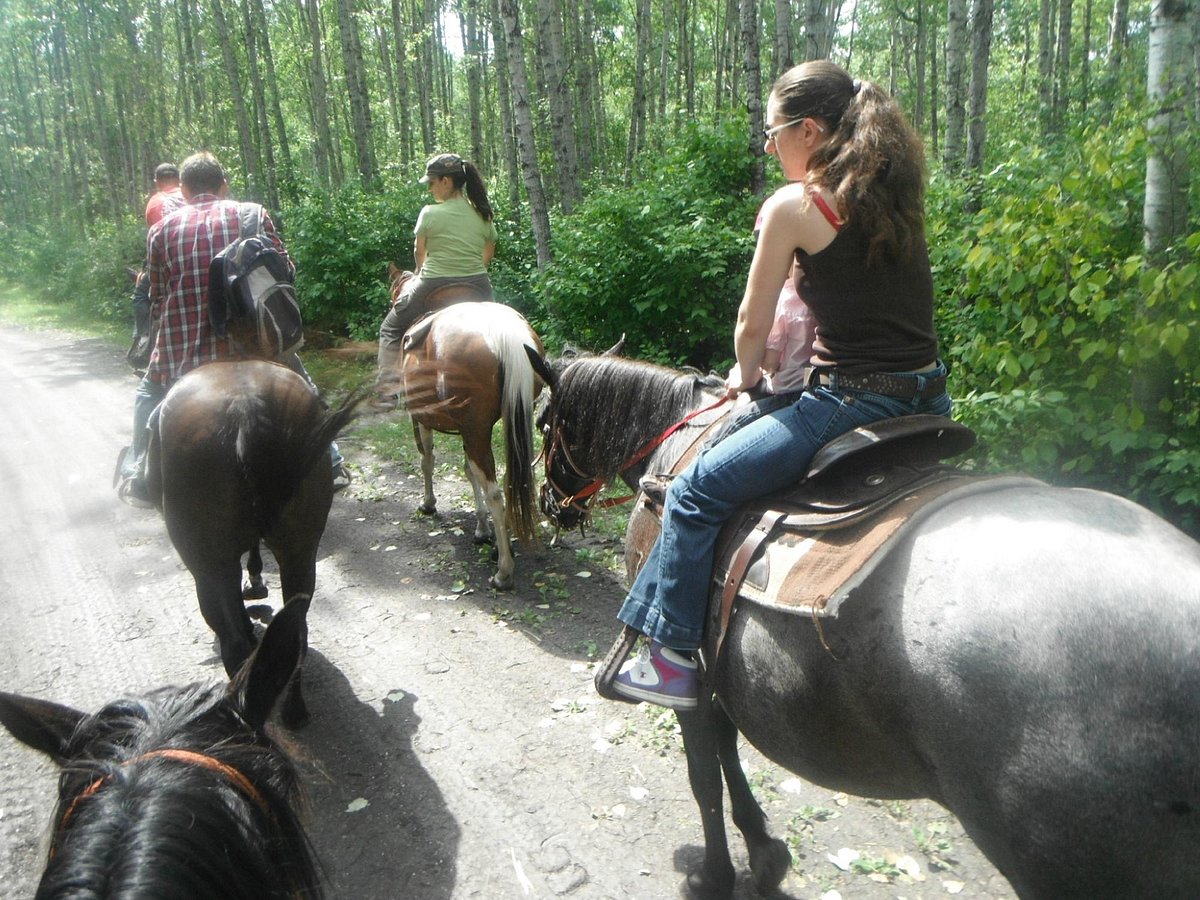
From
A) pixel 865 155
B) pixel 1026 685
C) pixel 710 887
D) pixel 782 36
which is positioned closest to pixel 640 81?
pixel 782 36

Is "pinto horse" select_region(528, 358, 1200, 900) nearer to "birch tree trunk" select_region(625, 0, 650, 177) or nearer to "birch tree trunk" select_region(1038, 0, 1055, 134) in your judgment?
"birch tree trunk" select_region(1038, 0, 1055, 134)

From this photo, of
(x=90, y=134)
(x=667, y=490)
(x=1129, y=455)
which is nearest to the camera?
(x=667, y=490)

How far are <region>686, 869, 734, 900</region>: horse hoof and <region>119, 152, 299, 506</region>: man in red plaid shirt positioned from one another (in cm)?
317

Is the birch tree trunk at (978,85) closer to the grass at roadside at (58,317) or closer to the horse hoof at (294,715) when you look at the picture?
the horse hoof at (294,715)

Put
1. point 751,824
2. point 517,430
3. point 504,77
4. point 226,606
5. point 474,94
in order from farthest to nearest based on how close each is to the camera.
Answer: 1. point 474,94
2. point 504,77
3. point 517,430
4. point 226,606
5. point 751,824

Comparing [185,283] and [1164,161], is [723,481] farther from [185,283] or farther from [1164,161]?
[185,283]

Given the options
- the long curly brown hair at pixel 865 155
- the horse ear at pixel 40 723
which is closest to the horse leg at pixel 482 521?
the long curly brown hair at pixel 865 155

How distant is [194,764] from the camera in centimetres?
147

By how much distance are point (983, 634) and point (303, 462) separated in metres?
2.78

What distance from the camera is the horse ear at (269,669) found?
1678 millimetres

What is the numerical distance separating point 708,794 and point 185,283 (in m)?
3.55

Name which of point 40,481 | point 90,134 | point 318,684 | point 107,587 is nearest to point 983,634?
point 318,684

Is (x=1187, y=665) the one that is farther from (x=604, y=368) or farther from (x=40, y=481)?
(x=40, y=481)

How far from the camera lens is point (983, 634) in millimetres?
1772
